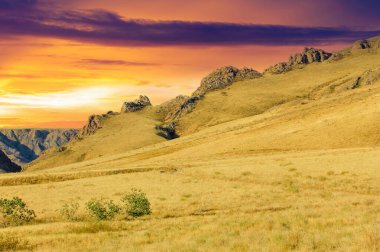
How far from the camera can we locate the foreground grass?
18656 millimetres

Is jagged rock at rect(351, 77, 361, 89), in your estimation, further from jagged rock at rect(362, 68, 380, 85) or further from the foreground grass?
the foreground grass

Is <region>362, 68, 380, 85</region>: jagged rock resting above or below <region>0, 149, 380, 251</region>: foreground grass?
above

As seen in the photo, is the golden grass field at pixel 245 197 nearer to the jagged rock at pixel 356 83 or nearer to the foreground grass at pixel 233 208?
the foreground grass at pixel 233 208

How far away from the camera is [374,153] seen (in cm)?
5712

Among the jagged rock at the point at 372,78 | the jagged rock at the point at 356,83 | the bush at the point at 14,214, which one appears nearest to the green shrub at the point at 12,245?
the bush at the point at 14,214

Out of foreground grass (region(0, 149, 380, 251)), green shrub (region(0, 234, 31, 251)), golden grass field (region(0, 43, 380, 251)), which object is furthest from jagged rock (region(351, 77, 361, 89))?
green shrub (region(0, 234, 31, 251))

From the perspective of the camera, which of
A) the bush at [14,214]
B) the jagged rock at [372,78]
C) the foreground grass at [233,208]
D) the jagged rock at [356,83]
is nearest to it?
the foreground grass at [233,208]

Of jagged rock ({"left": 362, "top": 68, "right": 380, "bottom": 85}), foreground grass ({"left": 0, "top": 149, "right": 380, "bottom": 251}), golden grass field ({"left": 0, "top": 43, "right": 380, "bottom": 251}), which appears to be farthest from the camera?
jagged rock ({"left": 362, "top": 68, "right": 380, "bottom": 85})

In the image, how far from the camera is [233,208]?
33656mm

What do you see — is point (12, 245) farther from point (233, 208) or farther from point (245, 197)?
point (245, 197)

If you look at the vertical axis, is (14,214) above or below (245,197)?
above

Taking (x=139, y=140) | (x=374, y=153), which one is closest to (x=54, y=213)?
(x=374, y=153)

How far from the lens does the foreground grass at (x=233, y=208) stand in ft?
61.2

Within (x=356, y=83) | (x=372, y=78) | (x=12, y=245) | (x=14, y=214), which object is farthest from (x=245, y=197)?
(x=356, y=83)
